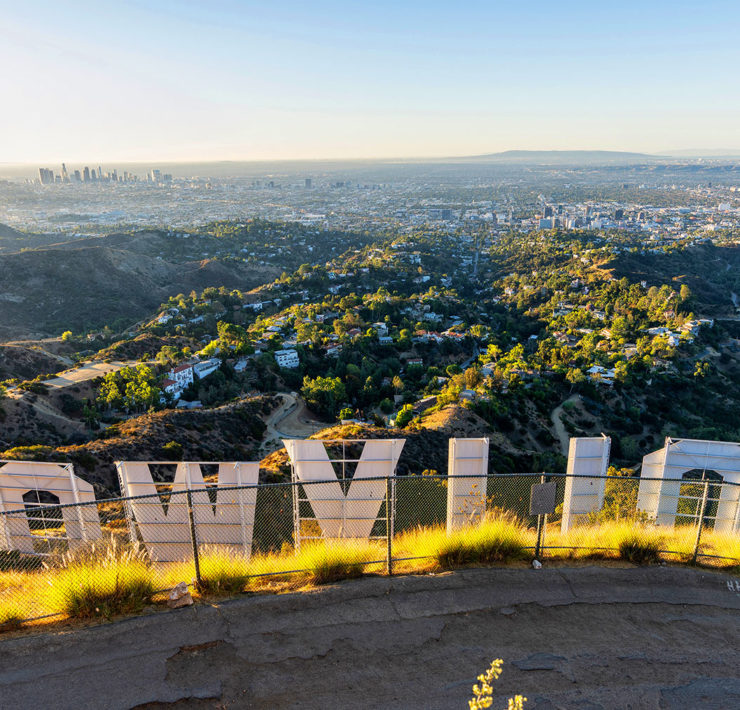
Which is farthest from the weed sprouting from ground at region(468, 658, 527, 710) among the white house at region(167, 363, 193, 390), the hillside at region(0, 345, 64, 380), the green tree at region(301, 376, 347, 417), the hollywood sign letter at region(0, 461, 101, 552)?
the hillside at region(0, 345, 64, 380)

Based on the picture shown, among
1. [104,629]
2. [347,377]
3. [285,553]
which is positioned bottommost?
[347,377]

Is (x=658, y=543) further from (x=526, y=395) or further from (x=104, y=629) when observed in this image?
(x=526, y=395)

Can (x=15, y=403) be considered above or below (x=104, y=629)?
below

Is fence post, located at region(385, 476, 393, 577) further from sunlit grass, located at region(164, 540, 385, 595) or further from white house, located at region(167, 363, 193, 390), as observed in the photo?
white house, located at region(167, 363, 193, 390)

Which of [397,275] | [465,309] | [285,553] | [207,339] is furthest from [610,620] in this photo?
[397,275]

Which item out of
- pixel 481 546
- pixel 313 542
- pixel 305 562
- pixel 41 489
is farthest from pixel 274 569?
pixel 41 489

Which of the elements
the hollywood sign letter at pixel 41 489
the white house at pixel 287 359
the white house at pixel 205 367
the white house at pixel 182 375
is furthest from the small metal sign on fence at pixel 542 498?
the white house at pixel 287 359

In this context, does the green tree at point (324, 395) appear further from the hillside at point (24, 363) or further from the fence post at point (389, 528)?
the fence post at point (389, 528)
